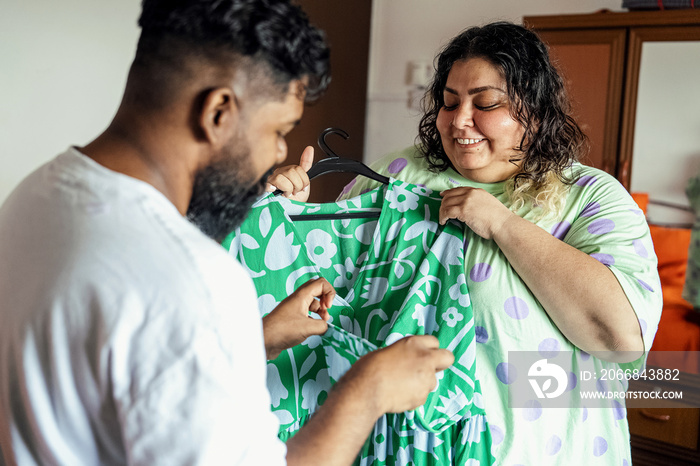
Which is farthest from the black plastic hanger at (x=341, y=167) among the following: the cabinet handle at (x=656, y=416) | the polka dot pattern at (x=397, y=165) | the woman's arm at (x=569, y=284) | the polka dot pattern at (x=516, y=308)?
the cabinet handle at (x=656, y=416)

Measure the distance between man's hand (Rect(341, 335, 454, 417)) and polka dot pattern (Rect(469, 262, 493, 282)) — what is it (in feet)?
1.32

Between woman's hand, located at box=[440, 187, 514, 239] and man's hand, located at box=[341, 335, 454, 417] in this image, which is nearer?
man's hand, located at box=[341, 335, 454, 417]

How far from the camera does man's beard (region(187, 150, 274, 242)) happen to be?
0.69m

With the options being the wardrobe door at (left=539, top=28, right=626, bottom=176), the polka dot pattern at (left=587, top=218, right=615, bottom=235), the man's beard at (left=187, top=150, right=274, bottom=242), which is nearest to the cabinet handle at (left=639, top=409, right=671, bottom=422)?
the wardrobe door at (left=539, top=28, right=626, bottom=176)

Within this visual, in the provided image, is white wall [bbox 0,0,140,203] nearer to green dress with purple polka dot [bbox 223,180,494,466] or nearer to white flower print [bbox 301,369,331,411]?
green dress with purple polka dot [bbox 223,180,494,466]

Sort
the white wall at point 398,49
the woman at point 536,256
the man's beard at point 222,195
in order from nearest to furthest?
the man's beard at point 222,195 < the woman at point 536,256 < the white wall at point 398,49

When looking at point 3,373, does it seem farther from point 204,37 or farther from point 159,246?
point 204,37

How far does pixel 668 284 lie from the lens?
2.59 meters

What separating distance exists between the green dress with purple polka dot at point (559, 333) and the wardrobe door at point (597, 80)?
1.71m

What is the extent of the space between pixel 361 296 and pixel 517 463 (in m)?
0.43

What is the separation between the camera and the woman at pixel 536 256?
44.3 inches

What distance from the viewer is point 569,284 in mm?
1106

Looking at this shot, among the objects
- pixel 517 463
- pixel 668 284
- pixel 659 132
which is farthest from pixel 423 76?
pixel 517 463

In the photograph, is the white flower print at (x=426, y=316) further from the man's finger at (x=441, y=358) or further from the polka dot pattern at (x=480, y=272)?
the man's finger at (x=441, y=358)
